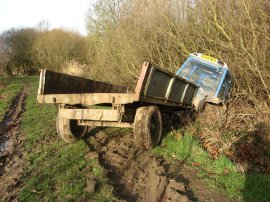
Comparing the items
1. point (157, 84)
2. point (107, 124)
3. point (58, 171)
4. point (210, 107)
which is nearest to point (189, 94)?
point (210, 107)

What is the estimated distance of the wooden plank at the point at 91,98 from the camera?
4609 millimetres

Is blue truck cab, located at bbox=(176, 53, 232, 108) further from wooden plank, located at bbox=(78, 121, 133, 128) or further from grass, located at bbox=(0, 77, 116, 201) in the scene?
grass, located at bbox=(0, 77, 116, 201)

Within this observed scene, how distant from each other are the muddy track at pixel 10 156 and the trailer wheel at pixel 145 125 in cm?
198

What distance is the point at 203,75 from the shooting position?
7953mm

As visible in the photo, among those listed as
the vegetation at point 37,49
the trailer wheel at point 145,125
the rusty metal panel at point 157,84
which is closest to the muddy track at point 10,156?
the trailer wheel at point 145,125

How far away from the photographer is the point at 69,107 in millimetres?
5766

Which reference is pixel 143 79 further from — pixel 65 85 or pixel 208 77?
pixel 208 77

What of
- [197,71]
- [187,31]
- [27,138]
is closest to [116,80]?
[187,31]

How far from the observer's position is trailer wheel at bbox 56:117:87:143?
233 inches

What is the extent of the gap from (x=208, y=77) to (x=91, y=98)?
3.92 metres

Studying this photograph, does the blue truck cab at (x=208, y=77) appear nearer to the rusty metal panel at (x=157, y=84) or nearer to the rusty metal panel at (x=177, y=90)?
the rusty metal panel at (x=177, y=90)

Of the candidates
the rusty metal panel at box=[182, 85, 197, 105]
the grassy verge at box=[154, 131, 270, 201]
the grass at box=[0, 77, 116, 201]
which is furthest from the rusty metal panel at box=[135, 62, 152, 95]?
the rusty metal panel at box=[182, 85, 197, 105]

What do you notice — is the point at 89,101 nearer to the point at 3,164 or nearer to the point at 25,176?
the point at 25,176

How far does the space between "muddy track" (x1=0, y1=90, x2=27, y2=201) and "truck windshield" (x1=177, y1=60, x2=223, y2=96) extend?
14.6 ft
